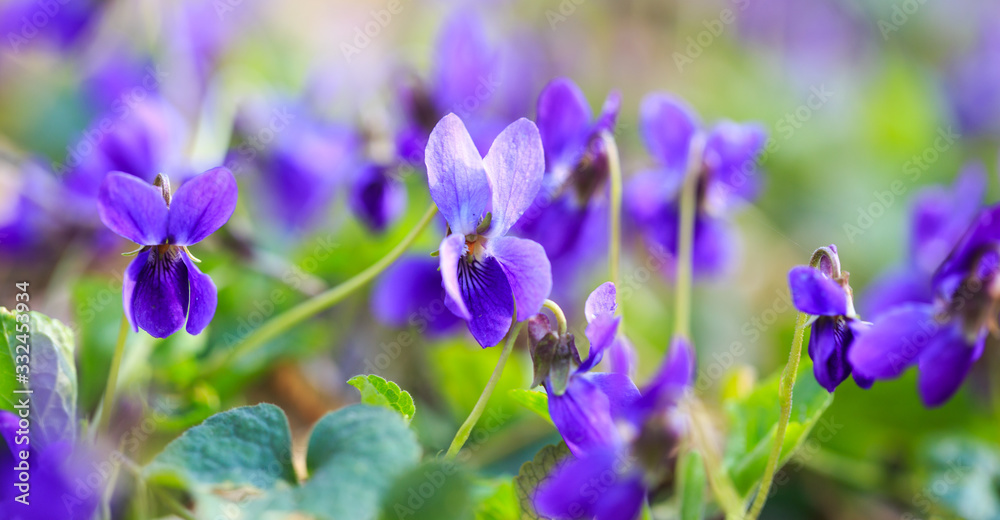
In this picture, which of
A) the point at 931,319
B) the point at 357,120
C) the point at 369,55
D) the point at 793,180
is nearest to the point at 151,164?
the point at 357,120

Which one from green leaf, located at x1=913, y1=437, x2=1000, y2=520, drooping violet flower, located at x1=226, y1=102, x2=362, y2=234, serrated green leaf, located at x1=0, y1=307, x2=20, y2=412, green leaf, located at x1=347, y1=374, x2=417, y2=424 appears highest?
drooping violet flower, located at x1=226, y1=102, x2=362, y2=234

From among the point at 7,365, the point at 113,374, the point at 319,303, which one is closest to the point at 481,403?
the point at 319,303

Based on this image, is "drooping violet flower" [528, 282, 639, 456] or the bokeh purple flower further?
the bokeh purple flower

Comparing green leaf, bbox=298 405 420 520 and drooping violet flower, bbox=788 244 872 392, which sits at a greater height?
green leaf, bbox=298 405 420 520

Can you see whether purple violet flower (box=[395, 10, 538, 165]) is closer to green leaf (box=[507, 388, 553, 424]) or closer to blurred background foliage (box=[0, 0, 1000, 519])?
blurred background foliage (box=[0, 0, 1000, 519])

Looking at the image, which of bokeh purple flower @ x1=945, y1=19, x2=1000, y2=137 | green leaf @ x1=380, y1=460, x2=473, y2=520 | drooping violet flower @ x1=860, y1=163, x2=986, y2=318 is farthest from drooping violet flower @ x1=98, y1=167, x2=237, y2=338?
bokeh purple flower @ x1=945, y1=19, x2=1000, y2=137

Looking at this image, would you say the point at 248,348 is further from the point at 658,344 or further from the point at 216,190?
the point at 658,344
